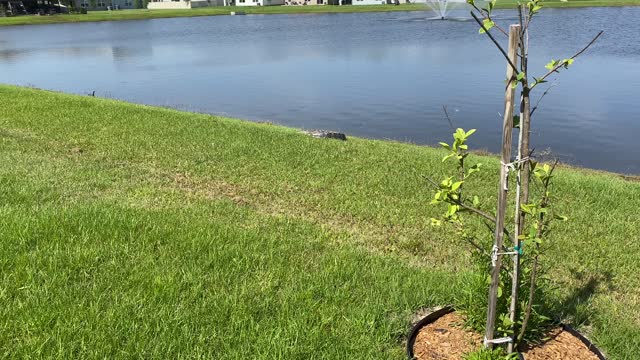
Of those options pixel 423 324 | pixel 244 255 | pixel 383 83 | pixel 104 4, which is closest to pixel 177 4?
pixel 104 4

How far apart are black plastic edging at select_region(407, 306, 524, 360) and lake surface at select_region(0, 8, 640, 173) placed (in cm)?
601

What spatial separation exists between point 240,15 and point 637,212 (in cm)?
12290

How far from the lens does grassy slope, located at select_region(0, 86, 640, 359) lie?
386 cm

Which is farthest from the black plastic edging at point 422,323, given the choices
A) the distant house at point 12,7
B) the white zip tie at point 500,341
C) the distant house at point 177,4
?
the distant house at point 177,4

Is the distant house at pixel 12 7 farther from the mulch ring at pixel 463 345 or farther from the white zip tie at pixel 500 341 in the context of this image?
the white zip tie at pixel 500 341

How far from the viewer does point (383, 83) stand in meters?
27.2

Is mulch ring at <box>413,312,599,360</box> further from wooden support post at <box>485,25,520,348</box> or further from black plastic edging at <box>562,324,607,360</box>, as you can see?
wooden support post at <box>485,25,520,348</box>

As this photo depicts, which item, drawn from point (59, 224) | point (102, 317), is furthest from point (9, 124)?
point (102, 317)

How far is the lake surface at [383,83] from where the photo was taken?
18.4 meters

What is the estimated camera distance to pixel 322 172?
9023mm

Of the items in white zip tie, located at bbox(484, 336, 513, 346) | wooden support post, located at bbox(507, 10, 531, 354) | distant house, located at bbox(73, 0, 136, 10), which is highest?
distant house, located at bbox(73, 0, 136, 10)

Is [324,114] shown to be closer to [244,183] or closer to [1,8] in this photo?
[244,183]

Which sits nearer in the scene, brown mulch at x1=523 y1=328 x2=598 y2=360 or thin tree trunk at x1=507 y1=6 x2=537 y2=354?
thin tree trunk at x1=507 y1=6 x2=537 y2=354

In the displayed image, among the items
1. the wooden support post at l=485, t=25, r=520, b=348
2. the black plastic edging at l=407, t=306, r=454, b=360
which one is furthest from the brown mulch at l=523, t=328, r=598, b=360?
the black plastic edging at l=407, t=306, r=454, b=360
